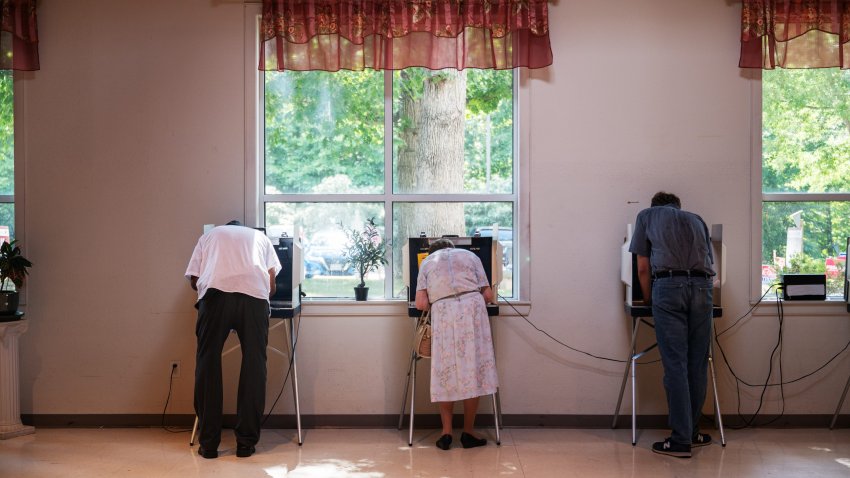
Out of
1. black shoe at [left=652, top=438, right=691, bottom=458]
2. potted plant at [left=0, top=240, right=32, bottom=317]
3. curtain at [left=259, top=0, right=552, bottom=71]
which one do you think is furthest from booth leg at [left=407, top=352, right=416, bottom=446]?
potted plant at [left=0, top=240, right=32, bottom=317]

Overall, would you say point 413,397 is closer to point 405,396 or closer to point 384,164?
point 405,396

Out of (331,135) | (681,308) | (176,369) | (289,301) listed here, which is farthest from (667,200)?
(176,369)

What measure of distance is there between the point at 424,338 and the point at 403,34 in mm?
1875

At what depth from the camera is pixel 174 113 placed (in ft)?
15.1

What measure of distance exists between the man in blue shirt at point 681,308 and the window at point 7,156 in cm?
400

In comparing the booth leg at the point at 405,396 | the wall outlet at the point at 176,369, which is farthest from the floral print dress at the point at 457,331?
the wall outlet at the point at 176,369

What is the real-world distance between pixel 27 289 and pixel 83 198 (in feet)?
2.21

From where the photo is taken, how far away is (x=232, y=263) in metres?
3.90

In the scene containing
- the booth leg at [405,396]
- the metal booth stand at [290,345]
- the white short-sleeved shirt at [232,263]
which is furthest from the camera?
the booth leg at [405,396]

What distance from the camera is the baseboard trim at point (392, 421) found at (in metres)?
4.55

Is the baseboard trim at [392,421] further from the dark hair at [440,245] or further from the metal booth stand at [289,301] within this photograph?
the dark hair at [440,245]

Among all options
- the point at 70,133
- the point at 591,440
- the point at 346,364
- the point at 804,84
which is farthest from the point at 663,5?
the point at 70,133

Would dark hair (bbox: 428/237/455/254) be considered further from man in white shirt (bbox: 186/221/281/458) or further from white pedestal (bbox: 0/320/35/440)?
white pedestal (bbox: 0/320/35/440)

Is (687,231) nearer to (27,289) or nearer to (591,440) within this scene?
(591,440)
